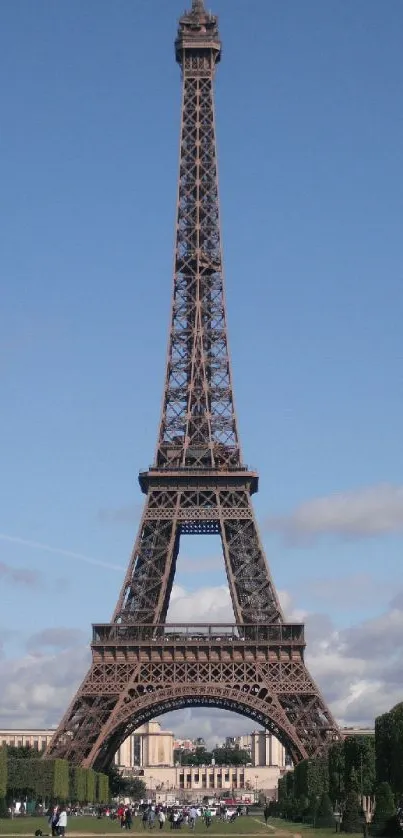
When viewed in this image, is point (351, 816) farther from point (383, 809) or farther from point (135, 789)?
point (135, 789)

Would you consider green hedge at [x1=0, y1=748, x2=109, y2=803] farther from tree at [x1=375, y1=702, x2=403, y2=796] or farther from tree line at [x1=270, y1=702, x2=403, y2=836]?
tree at [x1=375, y1=702, x2=403, y2=796]

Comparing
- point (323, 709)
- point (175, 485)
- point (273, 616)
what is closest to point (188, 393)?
point (175, 485)

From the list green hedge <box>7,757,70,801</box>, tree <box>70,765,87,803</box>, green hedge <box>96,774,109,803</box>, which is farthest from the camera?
green hedge <box>96,774,109,803</box>

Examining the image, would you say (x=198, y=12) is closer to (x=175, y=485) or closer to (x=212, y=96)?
(x=212, y=96)

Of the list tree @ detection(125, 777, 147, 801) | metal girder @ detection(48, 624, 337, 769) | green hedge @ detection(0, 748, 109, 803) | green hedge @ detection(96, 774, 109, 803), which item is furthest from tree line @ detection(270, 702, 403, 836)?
tree @ detection(125, 777, 147, 801)

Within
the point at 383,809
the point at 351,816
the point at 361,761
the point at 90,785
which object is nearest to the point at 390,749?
the point at 361,761

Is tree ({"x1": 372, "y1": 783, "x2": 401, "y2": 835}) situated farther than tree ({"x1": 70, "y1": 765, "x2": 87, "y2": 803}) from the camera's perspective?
No
